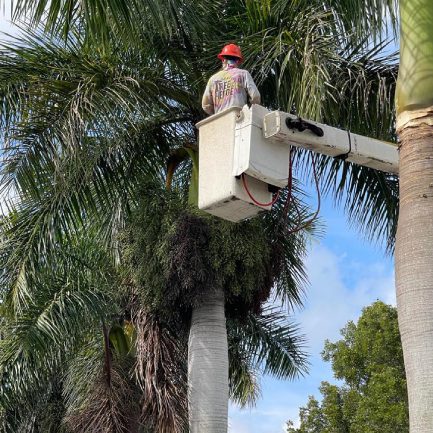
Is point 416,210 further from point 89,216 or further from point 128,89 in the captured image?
point 89,216

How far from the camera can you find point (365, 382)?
2414 centimetres

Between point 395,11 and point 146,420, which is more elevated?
point 395,11

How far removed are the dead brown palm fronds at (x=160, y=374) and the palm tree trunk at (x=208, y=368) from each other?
0.38 metres

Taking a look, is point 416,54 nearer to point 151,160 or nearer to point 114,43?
point 114,43

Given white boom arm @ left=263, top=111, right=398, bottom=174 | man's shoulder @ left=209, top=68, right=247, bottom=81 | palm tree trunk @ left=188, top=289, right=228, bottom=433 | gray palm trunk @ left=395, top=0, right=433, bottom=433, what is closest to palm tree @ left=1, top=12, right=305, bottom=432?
palm tree trunk @ left=188, top=289, right=228, bottom=433

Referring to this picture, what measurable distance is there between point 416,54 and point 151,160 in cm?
640

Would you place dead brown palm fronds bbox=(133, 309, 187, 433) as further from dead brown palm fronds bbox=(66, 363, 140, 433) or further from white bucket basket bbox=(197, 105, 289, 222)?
white bucket basket bbox=(197, 105, 289, 222)

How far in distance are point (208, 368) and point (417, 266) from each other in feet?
16.5

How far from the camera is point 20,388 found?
1208 cm

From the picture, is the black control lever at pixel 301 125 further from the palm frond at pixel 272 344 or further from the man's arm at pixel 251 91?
the palm frond at pixel 272 344

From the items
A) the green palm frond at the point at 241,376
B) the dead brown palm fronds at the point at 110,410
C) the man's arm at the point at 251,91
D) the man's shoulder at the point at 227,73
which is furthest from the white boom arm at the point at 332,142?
the green palm frond at the point at 241,376

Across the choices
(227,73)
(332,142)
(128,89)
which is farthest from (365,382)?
(332,142)

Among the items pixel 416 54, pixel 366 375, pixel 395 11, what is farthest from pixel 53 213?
pixel 366 375

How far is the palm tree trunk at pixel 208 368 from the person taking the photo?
1028cm
